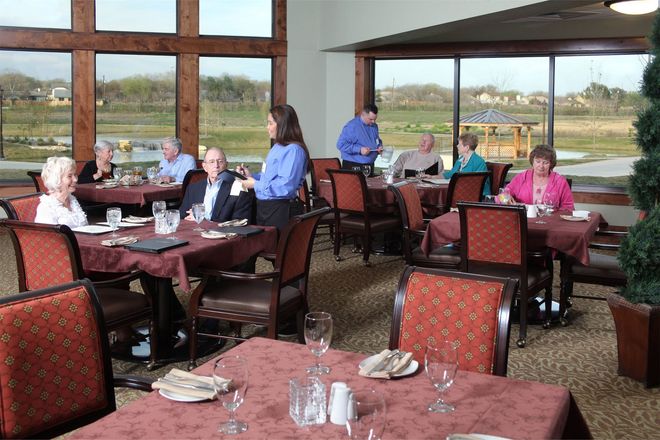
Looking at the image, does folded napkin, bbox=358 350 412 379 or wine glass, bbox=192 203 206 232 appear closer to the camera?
folded napkin, bbox=358 350 412 379

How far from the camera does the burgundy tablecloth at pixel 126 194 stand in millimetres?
7688

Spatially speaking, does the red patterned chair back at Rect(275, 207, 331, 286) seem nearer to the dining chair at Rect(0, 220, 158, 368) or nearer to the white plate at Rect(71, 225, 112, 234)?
the dining chair at Rect(0, 220, 158, 368)

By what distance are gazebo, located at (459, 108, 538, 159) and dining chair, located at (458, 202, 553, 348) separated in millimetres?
5518

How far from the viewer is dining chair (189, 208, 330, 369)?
438 centimetres

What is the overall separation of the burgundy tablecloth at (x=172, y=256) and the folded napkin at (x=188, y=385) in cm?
206

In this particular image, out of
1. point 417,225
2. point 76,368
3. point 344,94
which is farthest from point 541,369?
point 344,94

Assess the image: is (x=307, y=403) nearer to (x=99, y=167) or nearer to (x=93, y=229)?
(x=93, y=229)

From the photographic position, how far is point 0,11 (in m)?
9.77

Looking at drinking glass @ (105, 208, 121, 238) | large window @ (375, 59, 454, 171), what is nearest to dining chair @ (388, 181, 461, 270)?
drinking glass @ (105, 208, 121, 238)

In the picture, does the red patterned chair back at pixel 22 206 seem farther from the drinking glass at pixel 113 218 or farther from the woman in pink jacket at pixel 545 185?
the woman in pink jacket at pixel 545 185

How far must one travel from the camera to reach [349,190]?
25.6 ft

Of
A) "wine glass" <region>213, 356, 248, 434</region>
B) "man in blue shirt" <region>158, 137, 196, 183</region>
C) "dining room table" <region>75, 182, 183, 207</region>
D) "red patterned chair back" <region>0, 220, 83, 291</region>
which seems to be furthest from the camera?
"man in blue shirt" <region>158, 137, 196, 183</region>

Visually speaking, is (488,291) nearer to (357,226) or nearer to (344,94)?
(357,226)

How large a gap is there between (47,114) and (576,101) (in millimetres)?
7025
